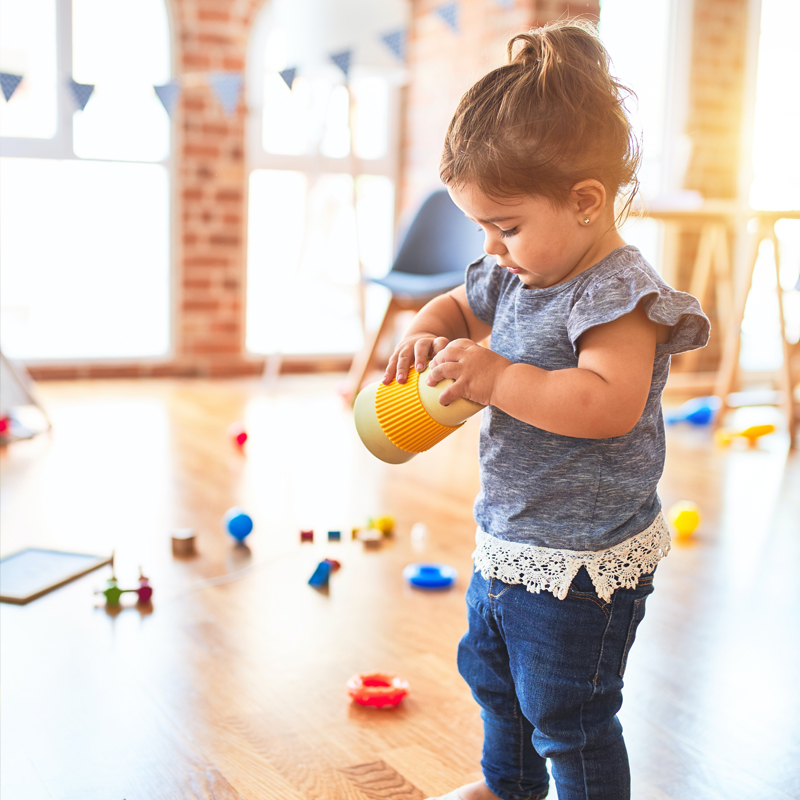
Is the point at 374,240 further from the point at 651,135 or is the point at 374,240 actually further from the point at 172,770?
the point at 172,770

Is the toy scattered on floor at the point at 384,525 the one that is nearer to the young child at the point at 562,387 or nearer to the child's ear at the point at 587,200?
the young child at the point at 562,387

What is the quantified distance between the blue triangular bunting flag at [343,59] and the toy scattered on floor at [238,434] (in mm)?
1477

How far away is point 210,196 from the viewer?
155 inches

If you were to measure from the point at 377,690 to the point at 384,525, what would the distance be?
726mm

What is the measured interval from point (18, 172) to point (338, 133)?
54.6 inches

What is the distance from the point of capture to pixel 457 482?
7.86 feet

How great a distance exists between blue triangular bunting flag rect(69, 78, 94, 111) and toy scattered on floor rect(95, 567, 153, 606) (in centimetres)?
213

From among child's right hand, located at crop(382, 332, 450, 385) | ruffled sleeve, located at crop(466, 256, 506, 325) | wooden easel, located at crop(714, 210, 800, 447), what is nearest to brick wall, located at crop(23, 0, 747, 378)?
wooden easel, located at crop(714, 210, 800, 447)

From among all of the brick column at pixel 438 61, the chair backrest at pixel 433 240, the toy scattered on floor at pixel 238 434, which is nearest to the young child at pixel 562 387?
the toy scattered on floor at pixel 238 434

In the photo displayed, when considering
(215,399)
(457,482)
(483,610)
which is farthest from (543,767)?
(215,399)

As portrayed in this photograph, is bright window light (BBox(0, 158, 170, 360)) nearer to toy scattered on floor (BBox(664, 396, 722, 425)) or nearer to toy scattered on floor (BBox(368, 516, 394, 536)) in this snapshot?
toy scattered on floor (BBox(664, 396, 722, 425))

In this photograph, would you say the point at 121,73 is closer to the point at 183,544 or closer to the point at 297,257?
the point at 297,257

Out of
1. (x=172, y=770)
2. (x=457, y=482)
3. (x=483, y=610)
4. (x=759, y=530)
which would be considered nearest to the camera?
(x=483, y=610)

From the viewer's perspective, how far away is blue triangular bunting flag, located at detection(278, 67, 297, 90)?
3.33m
